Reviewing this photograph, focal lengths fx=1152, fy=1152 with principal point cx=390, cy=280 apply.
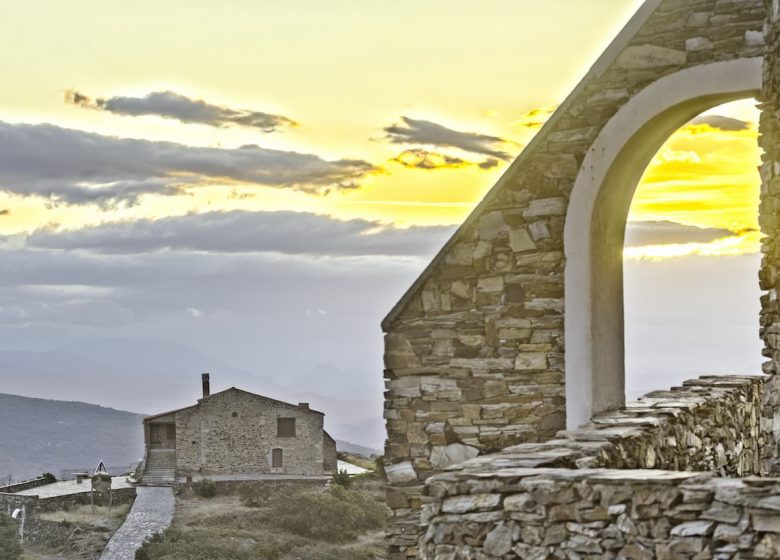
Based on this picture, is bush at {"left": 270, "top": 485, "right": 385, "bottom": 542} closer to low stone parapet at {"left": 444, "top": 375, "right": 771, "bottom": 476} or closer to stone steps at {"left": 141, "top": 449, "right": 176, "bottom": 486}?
stone steps at {"left": 141, "top": 449, "right": 176, "bottom": 486}

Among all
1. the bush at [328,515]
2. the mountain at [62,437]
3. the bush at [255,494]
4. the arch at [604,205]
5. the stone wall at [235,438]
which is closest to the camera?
the arch at [604,205]

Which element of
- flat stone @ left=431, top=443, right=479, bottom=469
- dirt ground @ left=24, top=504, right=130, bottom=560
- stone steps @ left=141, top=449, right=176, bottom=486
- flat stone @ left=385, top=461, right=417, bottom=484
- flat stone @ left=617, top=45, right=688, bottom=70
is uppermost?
flat stone @ left=617, top=45, right=688, bottom=70

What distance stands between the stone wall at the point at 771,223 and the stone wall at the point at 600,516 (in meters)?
2.59

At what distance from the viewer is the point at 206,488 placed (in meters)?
47.3

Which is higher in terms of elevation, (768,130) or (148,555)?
(768,130)

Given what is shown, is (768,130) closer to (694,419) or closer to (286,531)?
(694,419)

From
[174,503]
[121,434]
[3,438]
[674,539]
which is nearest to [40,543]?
[174,503]

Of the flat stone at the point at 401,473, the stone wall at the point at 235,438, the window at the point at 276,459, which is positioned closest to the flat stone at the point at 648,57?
the flat stone at the point at 401,473

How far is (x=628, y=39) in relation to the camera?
798 centimetres

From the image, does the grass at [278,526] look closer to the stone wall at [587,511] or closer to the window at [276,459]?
the window at [276,459]

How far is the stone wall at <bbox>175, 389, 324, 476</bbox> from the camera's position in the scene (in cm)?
5019

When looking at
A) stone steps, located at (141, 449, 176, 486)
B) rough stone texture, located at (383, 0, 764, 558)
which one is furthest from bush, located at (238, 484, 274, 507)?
rough stone texture, located at (383, 0, 764, 558)

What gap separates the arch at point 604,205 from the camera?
7.78 meters

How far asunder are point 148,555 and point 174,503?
11321 mm
